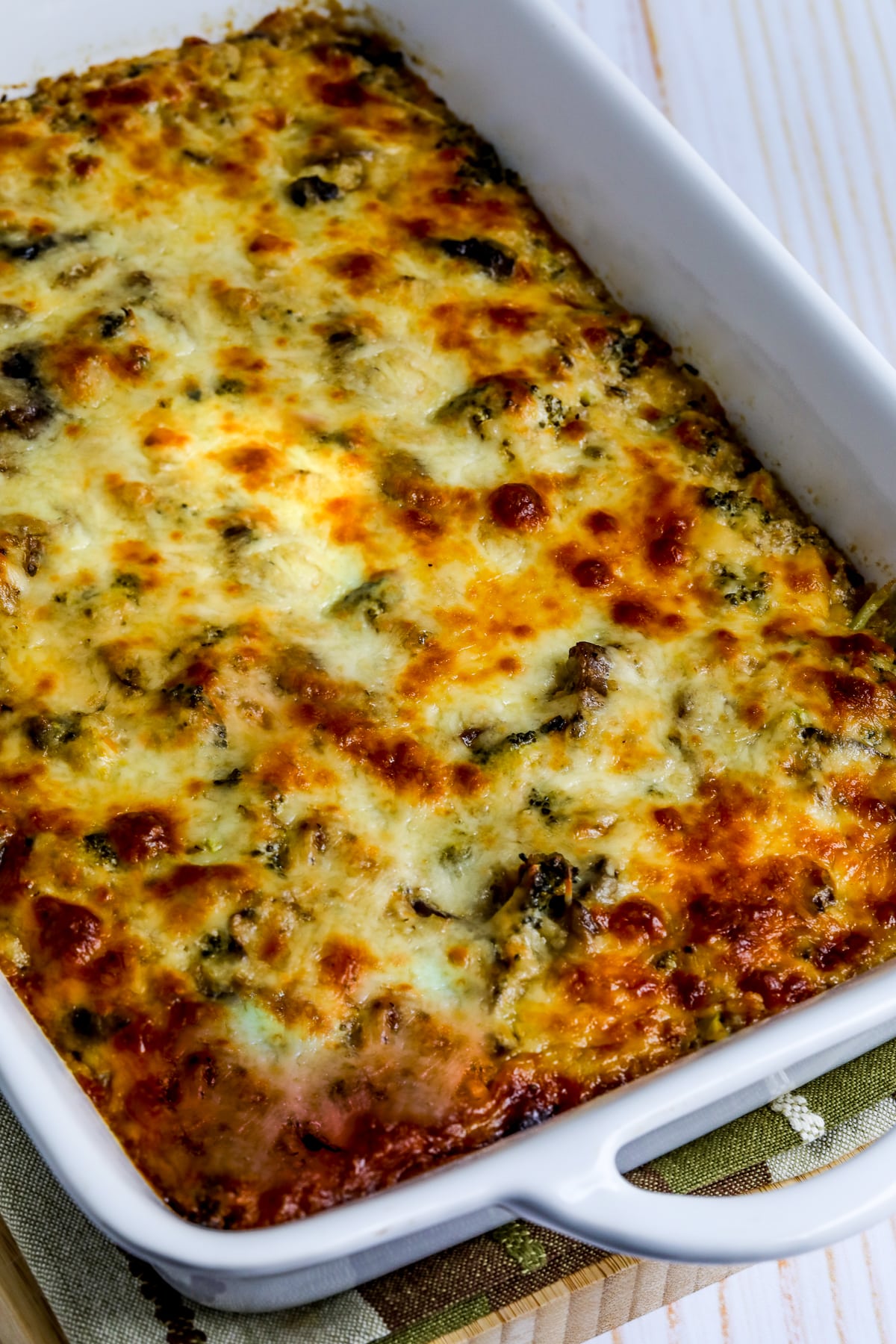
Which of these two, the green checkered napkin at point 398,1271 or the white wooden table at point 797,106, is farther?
the white wooden table at point 797,106

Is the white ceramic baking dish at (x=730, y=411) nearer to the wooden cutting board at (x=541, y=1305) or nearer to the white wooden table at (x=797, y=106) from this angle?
the wooden cutting board at (x=541, y=1305)

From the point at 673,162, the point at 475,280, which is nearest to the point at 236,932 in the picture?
the point at 475,280

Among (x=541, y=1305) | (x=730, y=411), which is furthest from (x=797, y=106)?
(x=541, y=1305)

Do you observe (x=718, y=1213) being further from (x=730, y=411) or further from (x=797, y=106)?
(x=797, y=106)

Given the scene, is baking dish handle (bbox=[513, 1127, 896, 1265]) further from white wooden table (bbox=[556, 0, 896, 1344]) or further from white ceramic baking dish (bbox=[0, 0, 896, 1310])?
white wooden table (bbox=[556, 0, 896, 1344])

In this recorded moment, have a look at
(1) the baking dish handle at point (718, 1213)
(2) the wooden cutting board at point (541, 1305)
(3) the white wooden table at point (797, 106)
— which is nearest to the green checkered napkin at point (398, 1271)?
(2) the wooden cutting board at point (541, 1305)

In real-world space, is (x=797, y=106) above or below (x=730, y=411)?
below

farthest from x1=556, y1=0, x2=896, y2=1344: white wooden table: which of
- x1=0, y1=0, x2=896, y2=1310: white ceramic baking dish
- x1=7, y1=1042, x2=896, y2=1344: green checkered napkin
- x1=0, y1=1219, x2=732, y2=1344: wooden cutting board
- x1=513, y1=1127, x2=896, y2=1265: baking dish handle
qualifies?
x1=513, y1=1127, x2=896, y2=1265: baking dish handle
